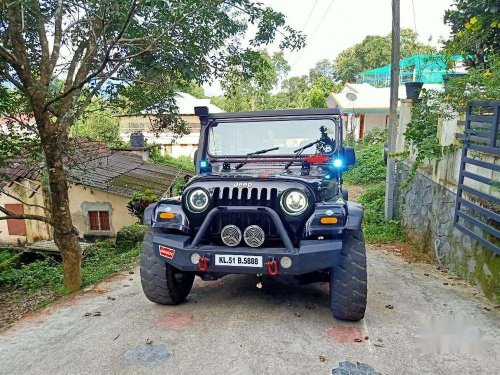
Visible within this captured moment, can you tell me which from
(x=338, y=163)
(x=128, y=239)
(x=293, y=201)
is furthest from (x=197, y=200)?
(x=128, y=239)

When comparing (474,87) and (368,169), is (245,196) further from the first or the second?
(368,169)

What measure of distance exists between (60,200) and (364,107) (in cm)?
1940

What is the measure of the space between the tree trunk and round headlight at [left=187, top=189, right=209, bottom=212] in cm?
293

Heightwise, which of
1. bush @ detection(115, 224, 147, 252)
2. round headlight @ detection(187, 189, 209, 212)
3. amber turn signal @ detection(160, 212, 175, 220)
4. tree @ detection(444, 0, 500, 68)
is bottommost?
bush @ detection(115, 224, 147, 252)

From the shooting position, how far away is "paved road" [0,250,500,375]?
10.0 feet

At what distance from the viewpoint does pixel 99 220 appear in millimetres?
13578

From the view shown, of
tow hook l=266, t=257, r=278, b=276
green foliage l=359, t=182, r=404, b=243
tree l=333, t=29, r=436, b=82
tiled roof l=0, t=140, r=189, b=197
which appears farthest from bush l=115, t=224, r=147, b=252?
tree l=333, t=29, r=436, b=82

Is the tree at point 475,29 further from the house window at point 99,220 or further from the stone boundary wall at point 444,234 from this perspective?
the house window at point 99,220

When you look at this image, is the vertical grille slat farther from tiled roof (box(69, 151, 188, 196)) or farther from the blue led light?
tiled roof (box(69, 151, 188, 196))

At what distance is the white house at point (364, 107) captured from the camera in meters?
22.3

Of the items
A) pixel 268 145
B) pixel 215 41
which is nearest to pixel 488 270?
pixel 268 145

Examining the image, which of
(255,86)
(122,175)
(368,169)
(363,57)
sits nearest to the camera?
(255,86)

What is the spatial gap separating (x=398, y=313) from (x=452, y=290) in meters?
1.10

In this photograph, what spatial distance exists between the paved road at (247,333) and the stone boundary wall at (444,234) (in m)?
0.23
